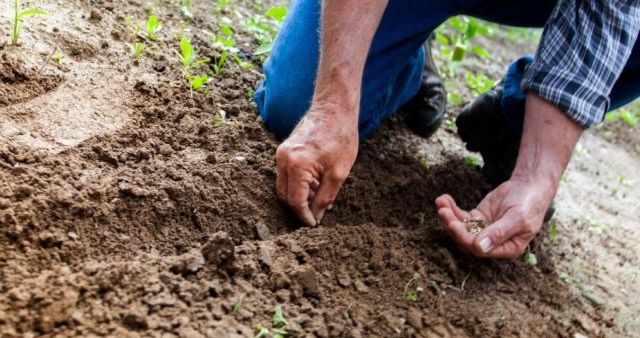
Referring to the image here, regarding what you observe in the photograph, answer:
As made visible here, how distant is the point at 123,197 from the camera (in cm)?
154

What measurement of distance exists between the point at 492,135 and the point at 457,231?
31.5 inches

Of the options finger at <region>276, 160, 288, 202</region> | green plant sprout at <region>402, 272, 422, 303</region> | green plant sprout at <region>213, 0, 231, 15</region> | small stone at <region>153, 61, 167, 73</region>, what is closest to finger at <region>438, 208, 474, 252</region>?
green plant sprout at <region>402, 272, 422, 303</region>

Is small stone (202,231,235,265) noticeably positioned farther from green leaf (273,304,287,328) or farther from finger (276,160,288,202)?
finger (276,160,288,202)

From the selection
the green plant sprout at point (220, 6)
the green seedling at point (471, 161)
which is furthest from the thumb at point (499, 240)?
the green plant sprout at point (220, 6)

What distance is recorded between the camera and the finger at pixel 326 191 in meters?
1.62

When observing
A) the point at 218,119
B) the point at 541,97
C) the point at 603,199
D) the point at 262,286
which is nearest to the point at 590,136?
the point at 603,199

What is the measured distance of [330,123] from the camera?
1.62 metres

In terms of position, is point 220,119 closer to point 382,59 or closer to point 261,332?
point 382,59

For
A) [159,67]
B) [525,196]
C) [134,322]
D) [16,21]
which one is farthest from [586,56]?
[16,21]

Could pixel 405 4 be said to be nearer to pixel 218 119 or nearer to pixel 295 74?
pixel 295 74

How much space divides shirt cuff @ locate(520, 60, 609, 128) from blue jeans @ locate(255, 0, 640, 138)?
297 mm

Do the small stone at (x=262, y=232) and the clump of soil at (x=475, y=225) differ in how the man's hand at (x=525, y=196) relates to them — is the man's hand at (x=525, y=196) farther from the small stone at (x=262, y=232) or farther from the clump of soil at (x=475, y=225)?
the small stone at (x=262, y=232)

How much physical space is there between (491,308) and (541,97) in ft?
2.24

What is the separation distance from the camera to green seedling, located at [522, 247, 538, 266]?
6.37 feet
